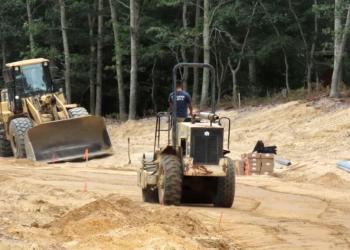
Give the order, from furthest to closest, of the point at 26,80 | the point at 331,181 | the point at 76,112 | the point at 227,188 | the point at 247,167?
the point at 26,80
the point at 76,112
the point at 247,167
the point at 331,181
the point at 227,188

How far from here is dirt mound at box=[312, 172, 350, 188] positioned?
67.8 feet

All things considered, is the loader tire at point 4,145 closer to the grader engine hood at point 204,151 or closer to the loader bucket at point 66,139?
the loader bucket at point 66,139

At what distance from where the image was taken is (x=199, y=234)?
1072 cm

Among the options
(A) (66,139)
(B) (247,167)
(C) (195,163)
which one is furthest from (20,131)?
(C) (195,163)

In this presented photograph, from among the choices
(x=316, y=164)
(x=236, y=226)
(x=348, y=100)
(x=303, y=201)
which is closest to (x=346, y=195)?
(x=303, y=201)

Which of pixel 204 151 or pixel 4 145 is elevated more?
pixel 204 151

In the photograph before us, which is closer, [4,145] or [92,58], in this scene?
[4,145]

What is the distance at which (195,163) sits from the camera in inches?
557

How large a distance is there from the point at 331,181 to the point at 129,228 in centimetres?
1184

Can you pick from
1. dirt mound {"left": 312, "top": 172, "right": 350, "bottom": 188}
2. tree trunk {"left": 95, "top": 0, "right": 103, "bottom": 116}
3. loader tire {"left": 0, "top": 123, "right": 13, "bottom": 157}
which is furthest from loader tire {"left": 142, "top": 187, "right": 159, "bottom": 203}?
tree trunk {"left": 95, "top": 0, "right": 103, "bottom": 116}

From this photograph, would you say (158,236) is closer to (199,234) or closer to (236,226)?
(199,234)

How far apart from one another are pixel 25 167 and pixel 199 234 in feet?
45.1

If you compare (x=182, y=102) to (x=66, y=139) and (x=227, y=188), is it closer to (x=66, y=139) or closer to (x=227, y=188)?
(x=227, y=188)

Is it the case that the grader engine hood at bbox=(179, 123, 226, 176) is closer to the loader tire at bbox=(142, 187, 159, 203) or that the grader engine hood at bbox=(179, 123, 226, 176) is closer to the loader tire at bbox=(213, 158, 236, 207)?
the loader tire at bbox=(213, 158, 236, 207)
